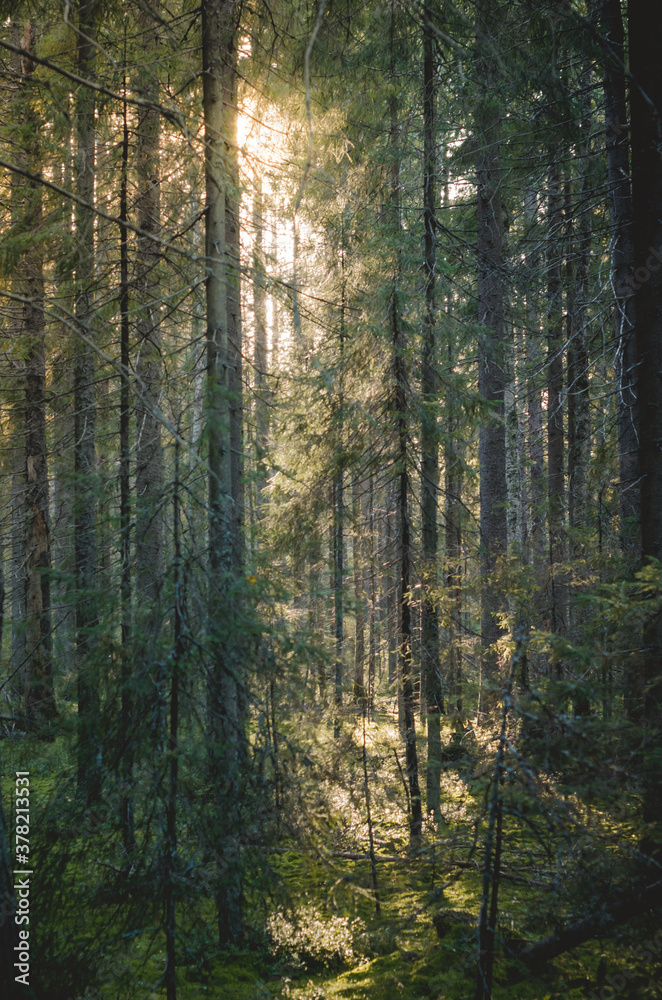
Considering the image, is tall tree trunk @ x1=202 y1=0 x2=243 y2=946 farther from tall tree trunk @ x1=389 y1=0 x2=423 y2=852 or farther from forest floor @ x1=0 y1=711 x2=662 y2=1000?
tall tree trunk @ x1=389 y1=0 x2=423 y2=852

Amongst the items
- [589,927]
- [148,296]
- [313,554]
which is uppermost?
[148,296]

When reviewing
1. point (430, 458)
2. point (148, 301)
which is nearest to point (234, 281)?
point (148, 301)

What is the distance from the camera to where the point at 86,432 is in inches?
314

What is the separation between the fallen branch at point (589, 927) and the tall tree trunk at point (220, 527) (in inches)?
94.4

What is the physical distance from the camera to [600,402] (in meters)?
12.2

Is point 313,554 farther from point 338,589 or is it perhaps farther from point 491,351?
point 491,351

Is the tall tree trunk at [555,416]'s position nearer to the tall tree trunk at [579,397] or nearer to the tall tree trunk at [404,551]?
the tall tree trunk at [579,397]

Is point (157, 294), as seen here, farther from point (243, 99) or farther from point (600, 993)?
point (600, 993)

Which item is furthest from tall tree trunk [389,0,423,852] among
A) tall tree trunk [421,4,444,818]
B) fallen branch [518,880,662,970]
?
fallen branch [518,880,662,970]

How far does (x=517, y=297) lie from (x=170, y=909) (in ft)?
39.6

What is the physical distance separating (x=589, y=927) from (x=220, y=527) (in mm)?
3926

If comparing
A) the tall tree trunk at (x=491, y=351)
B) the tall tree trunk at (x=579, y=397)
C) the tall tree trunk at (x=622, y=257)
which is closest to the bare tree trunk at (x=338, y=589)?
the tall tree trunk at (x=491, y=351)

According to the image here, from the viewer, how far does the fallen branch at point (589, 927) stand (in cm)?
341

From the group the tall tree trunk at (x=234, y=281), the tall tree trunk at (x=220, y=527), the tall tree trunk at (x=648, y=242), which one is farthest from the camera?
the tall tree trunk at (x=234, y=281)
